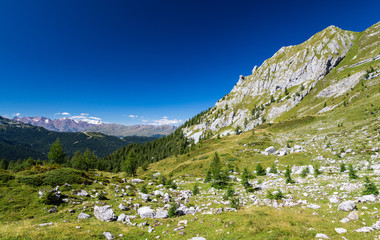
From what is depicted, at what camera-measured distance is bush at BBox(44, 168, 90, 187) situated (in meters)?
22.7

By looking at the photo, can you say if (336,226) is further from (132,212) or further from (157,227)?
(132,212)

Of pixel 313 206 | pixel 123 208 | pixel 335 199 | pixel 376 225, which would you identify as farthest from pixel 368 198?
pixel 123 208

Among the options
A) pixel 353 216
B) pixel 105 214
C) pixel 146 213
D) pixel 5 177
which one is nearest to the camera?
pixel 353 216

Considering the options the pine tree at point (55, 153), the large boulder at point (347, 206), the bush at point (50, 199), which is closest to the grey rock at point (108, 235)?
the bush at point (50, 199)

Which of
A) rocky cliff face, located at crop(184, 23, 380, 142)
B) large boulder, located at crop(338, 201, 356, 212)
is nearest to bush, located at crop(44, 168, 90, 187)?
large boulder, located at crop(338, 201, 356, 212)

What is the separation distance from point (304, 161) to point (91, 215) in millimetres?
42631

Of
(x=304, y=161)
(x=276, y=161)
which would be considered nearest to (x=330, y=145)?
(x=304, y=161)

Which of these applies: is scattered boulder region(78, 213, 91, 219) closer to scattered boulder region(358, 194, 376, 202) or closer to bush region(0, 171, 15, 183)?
bush region(0, 171, 15, 183)

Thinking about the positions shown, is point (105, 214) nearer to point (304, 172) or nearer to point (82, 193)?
point (82, 193)

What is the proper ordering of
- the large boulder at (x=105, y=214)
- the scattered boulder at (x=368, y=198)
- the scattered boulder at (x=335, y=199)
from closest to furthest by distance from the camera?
1. the scattered boulder at (x=368, y=198)
2. the scattered boulder at (x=335, y=199)
3. the large boulder at (x=105, y=214)

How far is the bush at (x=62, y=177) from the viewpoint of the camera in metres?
22.7

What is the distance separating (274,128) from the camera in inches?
3184

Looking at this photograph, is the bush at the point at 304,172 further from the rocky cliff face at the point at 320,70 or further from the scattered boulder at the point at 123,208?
the rocky cliff face at the point at 320,70

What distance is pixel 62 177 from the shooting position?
24.2 meters
